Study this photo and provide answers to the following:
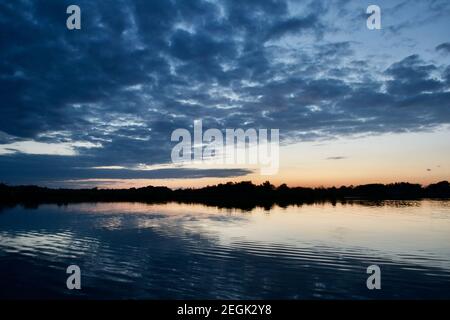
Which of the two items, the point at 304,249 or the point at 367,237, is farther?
the point at 367,237

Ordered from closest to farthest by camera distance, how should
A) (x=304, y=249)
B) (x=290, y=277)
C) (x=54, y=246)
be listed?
(x=290, y=277), (x=304, y=249), (x=54, y=246)

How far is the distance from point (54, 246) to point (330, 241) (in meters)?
26.8

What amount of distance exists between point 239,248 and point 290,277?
10.3 m

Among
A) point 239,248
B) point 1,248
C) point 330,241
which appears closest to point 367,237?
point 330,241

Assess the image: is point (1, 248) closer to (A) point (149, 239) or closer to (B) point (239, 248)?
(A) point (149, 239)

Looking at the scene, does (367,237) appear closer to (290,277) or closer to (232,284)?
(290,277)

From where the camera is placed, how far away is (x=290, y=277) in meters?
19.8

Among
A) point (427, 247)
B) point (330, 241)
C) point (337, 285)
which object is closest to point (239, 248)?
point (330, 241)

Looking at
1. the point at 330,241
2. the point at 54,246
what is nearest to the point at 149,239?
the point at 54,246
